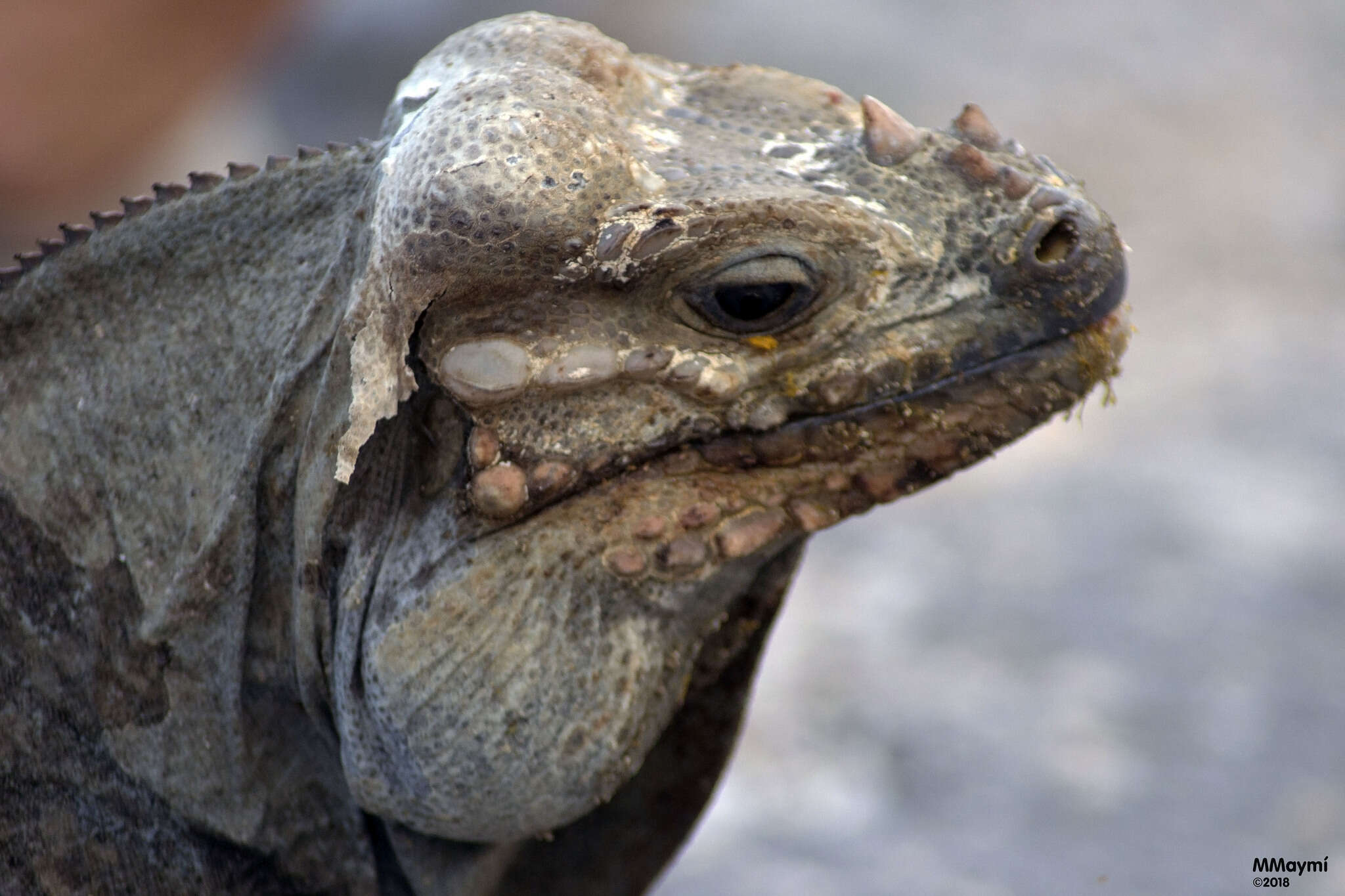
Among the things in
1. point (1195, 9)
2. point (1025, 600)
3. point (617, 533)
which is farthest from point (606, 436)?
point (1195, 9)

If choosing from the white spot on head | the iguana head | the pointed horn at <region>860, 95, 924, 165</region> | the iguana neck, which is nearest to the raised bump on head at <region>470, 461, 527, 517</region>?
the iguana head

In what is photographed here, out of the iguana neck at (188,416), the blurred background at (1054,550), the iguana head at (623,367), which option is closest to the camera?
the iguana head at (623,367)

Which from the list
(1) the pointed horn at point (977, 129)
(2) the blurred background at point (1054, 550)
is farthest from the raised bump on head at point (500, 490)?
(2) the blurred background at point (1054, 550)

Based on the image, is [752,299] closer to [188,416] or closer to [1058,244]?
[1058,244]

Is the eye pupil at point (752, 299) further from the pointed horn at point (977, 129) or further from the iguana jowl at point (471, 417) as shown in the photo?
the pointed horn at point (977, 129)

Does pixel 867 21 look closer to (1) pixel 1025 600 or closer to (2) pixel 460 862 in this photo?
(1) pixel 1025 600

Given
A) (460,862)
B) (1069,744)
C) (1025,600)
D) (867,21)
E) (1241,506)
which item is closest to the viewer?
(460,862)

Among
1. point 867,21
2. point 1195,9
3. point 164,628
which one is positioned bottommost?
point 164,628

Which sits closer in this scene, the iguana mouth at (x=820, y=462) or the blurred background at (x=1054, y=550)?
the iguana mouth at (x=820, y=462)
